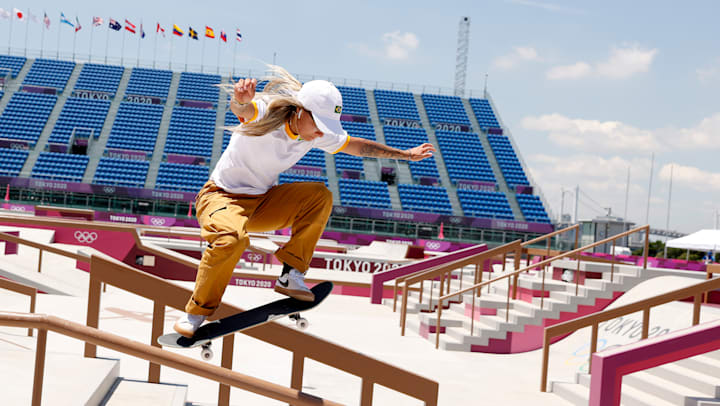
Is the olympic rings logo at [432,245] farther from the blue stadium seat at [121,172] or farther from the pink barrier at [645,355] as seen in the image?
the pink barrier at [645,355]

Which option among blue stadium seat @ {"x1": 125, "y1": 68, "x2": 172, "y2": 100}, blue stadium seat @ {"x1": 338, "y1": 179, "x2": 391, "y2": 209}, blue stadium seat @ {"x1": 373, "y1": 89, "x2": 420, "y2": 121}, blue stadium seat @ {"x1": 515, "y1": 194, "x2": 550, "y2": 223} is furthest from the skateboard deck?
blue stadium seat @ {"x1": 125, "y1": 68, "x2": 172, "y2": 100}

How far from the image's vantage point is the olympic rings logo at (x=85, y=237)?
16.0 metres

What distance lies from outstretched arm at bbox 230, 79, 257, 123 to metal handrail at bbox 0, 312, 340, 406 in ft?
4.50

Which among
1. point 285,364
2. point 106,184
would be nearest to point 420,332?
point 285,364

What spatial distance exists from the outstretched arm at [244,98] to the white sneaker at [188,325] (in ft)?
3.62

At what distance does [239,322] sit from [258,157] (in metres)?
0.92

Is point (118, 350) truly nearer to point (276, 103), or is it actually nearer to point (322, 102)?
point (276, 103)

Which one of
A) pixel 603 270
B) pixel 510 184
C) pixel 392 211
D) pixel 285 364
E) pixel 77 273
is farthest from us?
pixel 510 184

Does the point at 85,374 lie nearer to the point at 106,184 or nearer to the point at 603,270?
the point at 603,270

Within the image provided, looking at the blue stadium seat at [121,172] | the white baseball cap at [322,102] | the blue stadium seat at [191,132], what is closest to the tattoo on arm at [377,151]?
the white baseball cap at [322,102]

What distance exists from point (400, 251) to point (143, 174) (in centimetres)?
2067

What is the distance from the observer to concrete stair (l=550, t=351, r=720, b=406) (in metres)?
6.32

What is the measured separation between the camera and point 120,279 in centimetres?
385

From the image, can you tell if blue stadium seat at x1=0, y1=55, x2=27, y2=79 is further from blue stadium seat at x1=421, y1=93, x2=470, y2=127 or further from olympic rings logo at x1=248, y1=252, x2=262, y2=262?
olympic rings logo at x1=248, y1=252, x2=262, y2=262
